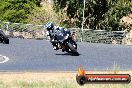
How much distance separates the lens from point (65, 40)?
2500cm

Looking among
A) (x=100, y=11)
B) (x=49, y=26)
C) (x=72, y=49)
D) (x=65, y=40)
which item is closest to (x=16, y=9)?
(x=100, y=11)

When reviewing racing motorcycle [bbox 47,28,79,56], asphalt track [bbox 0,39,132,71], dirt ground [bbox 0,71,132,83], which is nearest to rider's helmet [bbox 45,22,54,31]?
racing motorcycle [bbox 47,28,79,56]

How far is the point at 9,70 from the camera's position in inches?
763

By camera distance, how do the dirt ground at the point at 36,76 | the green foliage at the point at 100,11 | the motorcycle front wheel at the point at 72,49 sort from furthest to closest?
the green foliage at the point at 100,11 → the motorcycle front wheel at the point at 72,49 → the dirt ground at the point at 36,76

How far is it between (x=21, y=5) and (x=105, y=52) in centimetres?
3224

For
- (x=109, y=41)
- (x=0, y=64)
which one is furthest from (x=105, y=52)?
(x=109, y=41)

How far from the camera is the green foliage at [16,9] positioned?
56688 mm

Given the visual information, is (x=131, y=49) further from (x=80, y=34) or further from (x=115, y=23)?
(x=115, y=23)

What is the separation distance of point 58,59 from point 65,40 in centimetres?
182

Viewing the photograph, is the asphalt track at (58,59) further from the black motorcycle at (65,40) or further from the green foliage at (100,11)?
the green foliage at (100,11)

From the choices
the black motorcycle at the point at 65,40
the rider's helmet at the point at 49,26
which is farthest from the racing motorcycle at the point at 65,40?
the rider's helmet at the point at 49,26

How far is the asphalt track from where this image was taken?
20484 millimetres

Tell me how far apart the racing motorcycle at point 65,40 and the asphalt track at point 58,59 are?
13.9 inches

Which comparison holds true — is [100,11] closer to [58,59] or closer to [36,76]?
[58,59]
